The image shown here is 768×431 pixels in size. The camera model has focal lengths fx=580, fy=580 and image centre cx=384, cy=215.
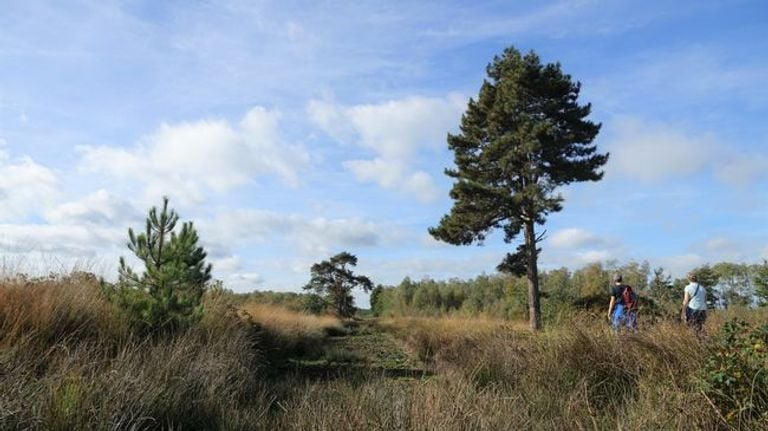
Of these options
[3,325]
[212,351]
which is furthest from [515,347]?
[3,325]

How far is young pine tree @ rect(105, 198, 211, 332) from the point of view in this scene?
27.7 ft

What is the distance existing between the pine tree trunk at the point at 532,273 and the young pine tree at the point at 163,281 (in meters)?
14.8

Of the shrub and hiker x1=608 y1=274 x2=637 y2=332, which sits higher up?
hiker x1=608 y1=274 x2=637 y2=332

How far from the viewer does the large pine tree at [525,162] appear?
73.6 ft

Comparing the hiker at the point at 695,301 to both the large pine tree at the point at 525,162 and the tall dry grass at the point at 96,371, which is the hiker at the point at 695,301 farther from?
the large pine tree at the point at 525,162

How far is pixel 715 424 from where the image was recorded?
449cm

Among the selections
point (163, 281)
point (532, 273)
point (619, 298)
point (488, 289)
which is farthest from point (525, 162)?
point (488, 289)

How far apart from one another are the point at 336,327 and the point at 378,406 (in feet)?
75.3

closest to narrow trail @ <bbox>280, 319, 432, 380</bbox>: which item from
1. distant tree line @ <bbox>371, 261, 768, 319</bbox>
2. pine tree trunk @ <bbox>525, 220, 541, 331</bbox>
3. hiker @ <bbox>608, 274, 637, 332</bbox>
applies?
hiker @ <bbox>608, 274, 637, 332</bbox>

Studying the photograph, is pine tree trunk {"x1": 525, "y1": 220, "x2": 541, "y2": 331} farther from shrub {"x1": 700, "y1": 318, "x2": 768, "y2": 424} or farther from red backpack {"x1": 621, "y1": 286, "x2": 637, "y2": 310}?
shrub {"x1": 700, "y1": 318, "x2": 768, "y2": 424}

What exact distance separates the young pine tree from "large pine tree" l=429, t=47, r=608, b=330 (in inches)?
542

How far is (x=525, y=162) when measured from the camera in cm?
2292

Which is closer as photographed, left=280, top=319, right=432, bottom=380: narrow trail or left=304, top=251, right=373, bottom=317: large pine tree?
left=280, top=319, right=432, bottom=380: narrow trail

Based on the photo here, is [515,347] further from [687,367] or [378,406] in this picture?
[378,406]
